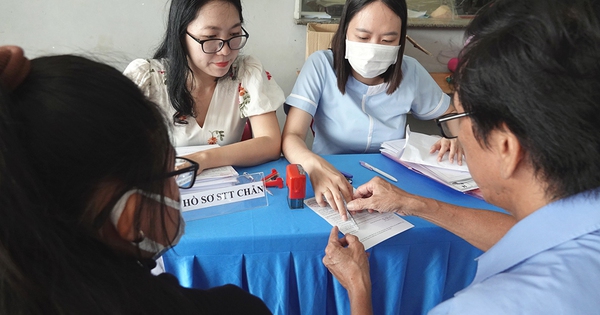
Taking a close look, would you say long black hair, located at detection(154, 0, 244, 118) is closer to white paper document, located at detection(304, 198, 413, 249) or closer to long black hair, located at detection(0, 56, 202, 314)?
white paper document, located at detection(304, 198, 413, 249)

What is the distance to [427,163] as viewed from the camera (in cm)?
131

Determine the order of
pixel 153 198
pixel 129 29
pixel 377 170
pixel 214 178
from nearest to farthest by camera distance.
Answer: pixel 153 198, pixel 214 178, pixel 377 170, pixel 129 29

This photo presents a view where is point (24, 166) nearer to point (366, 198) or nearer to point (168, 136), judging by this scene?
point (168, 136)

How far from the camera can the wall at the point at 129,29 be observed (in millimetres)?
2365

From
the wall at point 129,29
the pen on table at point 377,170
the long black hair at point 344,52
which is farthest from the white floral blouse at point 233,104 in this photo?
the wall at point 129,29

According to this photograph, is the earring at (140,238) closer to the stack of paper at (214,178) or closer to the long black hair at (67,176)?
the long black hair at (67,176)

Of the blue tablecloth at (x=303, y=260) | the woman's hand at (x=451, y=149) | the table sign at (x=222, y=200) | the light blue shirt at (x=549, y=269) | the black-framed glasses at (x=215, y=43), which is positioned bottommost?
the blue tablecloth at (x=303, y=260)

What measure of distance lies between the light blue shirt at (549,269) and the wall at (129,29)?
183cm

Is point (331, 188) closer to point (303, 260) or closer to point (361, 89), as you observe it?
point (303, 260)

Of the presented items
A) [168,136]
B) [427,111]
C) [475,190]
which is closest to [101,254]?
[168,136]

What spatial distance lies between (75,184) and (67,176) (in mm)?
14

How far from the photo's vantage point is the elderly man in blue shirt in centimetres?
53

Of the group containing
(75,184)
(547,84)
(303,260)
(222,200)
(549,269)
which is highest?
(547,84)

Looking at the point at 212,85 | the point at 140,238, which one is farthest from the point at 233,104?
the point at 140,238
